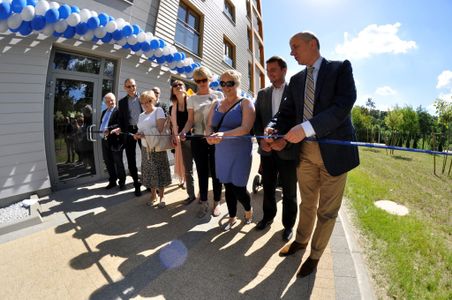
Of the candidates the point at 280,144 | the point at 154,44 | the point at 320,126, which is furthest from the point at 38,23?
the point at 320,126

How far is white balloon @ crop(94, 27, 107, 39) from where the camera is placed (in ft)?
14.5

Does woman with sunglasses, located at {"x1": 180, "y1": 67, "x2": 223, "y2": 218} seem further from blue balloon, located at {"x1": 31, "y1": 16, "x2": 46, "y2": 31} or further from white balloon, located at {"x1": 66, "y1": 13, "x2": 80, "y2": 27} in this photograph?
blue balloon, located at {"x1": 31, "y1": 16, "x2": 46, "y2": 31}

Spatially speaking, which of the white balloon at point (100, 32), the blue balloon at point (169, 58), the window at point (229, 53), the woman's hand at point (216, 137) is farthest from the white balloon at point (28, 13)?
the window at point (229, 53)

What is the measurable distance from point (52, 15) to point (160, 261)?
3945 millimetres

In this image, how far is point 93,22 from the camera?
14.0ft

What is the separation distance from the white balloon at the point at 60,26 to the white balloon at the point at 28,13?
1.16 ft

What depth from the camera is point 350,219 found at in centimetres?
376

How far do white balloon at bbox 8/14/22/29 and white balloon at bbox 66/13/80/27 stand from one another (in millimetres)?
653

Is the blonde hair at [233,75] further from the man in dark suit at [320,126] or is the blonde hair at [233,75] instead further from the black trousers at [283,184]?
the black trousers at [283,184]

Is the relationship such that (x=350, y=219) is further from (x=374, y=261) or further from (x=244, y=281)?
(x=244, y=281)

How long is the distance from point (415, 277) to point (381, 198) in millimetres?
3159

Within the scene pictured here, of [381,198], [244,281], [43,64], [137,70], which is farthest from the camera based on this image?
[137,70]

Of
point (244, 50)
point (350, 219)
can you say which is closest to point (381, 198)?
point (350, 219)

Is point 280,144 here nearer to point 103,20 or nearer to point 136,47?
point 103,20
